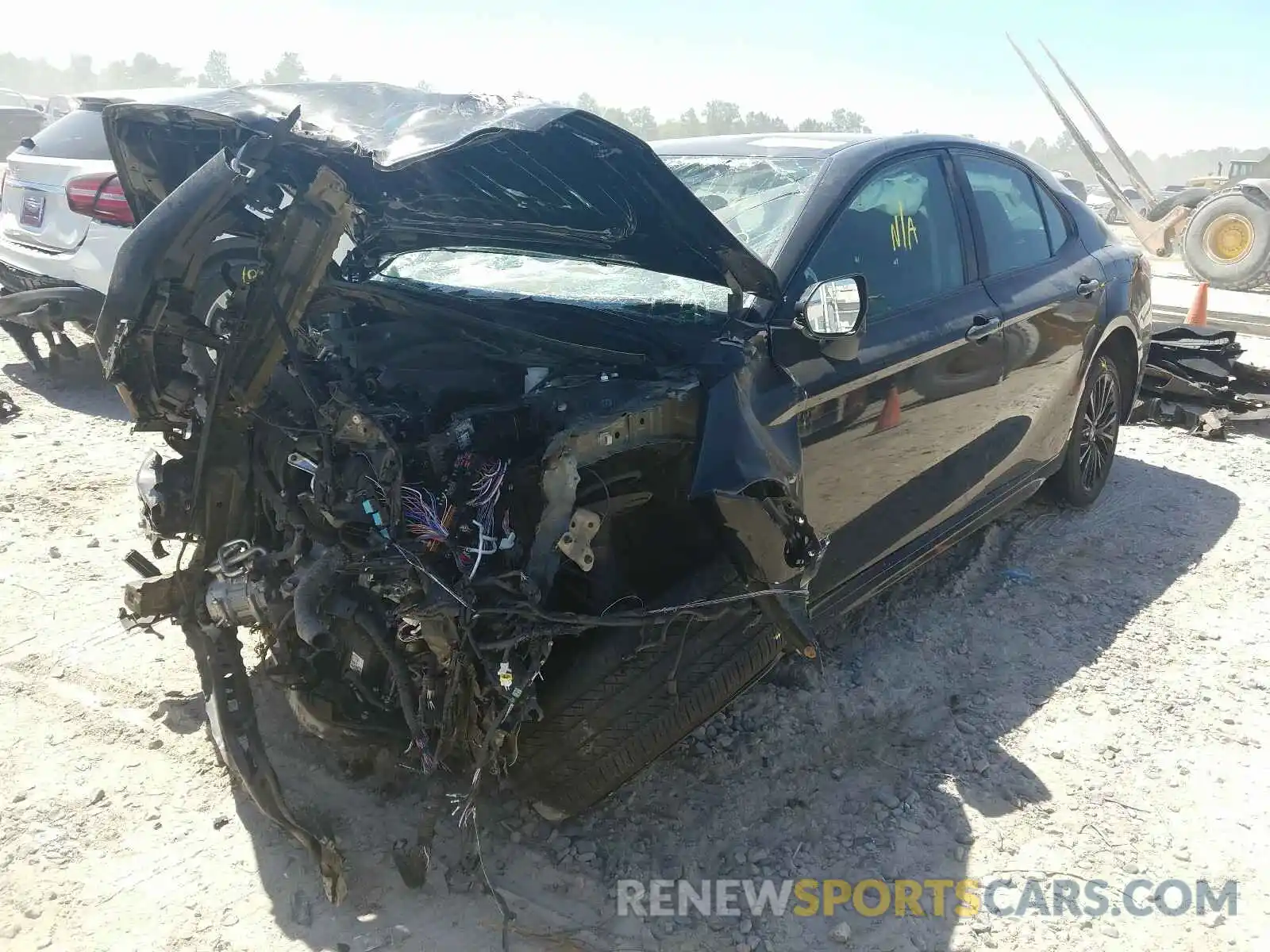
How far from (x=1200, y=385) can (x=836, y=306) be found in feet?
17.3

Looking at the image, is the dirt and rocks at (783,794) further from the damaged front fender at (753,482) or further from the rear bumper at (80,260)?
the rear bumper at (80,260)

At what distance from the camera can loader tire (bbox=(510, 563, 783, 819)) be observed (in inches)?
92.7

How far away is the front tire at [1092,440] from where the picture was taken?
15.0ft

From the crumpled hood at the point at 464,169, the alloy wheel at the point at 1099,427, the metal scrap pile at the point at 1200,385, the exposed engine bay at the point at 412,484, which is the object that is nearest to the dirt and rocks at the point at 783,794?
the exposed engine bay at the point at 412,484

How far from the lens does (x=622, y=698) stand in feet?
7.75

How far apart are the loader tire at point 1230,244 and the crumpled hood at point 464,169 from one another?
13.2m

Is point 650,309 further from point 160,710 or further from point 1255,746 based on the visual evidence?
point 1255,746

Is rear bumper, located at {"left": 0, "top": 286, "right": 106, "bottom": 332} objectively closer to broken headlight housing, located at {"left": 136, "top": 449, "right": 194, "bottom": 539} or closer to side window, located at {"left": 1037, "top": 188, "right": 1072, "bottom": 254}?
broken headlight housing, located at {"left": 136, "top": 449, "right": 194, "bottom": 539}

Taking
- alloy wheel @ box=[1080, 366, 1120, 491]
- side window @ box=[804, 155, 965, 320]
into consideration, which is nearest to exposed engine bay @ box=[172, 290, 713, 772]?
side window @ box=[804, 155, 965, 320]

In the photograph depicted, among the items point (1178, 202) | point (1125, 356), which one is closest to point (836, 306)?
point (1125, 356)

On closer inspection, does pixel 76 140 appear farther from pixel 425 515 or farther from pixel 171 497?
pixel 425 515

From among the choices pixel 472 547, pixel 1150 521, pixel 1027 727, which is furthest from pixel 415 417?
pixel 1150 521

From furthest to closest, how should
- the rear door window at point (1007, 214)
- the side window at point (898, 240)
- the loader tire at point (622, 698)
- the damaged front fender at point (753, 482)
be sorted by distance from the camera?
the rear door window at point (1007, 214) < the side window at point (898, 240) < the loader tire at point (622, 698) < the damaged front fender at point (753, 482)

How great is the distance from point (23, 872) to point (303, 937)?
2.78 feet
